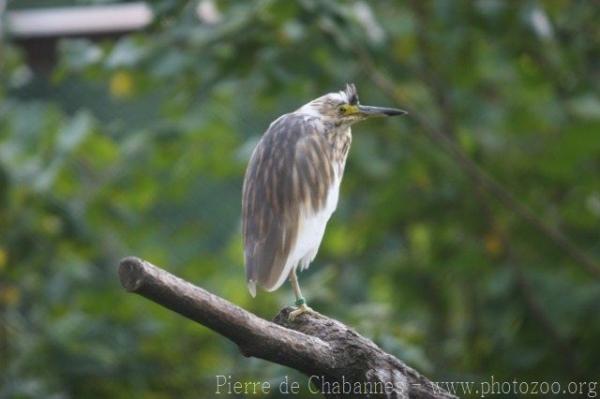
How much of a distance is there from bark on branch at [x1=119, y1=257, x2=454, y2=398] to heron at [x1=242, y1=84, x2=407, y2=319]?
0.16 metres

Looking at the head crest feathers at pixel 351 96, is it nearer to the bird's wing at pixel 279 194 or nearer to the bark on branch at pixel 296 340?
the bird's wing at pixel 279 194

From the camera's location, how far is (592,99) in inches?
229

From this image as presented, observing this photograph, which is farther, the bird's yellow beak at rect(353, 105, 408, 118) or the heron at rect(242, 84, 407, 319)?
the bird's yellow beak at rect(353, 105, 408, 118)

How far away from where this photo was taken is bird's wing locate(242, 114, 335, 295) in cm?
377

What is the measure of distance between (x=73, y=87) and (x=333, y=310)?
3694 mm

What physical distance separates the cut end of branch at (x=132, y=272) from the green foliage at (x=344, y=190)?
2330 mm

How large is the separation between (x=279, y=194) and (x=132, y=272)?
1.04 meters

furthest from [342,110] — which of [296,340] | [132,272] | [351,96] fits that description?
[132,272]

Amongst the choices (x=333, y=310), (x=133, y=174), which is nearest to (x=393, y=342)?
(x=333, y=310)

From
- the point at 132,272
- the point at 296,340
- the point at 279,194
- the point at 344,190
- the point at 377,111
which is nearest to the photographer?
the point at 132,272

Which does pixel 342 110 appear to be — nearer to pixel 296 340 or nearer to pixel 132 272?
pixel 296 340

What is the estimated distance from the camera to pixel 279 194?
384 centimetres

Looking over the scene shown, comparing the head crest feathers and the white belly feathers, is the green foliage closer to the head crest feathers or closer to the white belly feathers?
the head crest feathers

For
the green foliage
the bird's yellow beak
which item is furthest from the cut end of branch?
the green foliage
